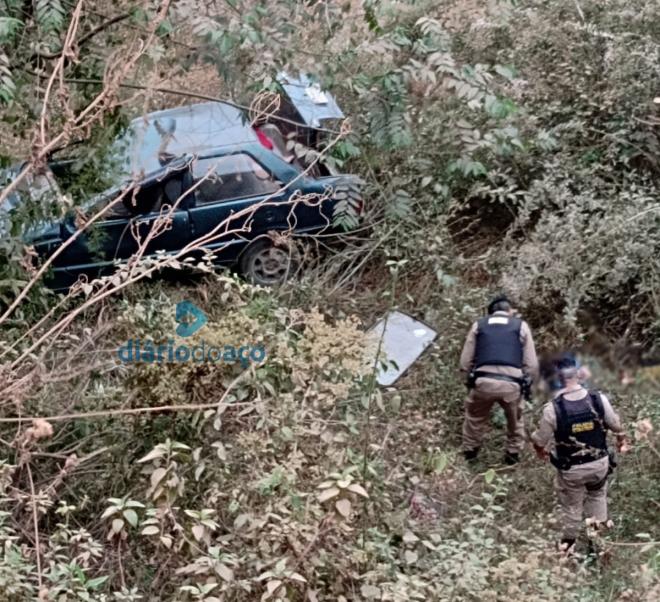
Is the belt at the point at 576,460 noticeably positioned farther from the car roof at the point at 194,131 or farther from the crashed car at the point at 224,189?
the car roof at the point at 194,131

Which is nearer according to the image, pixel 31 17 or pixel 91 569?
pixel 91 569

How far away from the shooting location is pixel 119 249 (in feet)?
22.2

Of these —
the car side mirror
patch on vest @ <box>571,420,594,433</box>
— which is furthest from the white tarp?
the car side mirror

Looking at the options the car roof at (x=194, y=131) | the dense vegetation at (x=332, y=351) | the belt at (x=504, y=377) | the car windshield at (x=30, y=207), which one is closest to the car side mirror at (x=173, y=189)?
the car roof at (x=194, y=131)

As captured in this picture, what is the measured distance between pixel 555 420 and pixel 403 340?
1633 millimetres

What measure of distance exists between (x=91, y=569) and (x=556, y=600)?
2256mm

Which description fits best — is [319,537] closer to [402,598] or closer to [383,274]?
[402,598]

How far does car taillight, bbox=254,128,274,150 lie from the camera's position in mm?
6969

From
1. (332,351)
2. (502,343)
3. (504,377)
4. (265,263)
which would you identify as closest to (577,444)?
(504,377)

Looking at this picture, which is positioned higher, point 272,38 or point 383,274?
point 272,38

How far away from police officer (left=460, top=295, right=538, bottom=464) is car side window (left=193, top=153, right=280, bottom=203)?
A: 2310 mm

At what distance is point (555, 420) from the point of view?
484cm

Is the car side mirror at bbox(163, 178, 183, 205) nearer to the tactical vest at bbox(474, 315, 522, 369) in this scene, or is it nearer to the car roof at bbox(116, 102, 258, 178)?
the car roof at bbox(116, 102, 258, 178)

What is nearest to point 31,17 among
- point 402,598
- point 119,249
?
point 119,249
